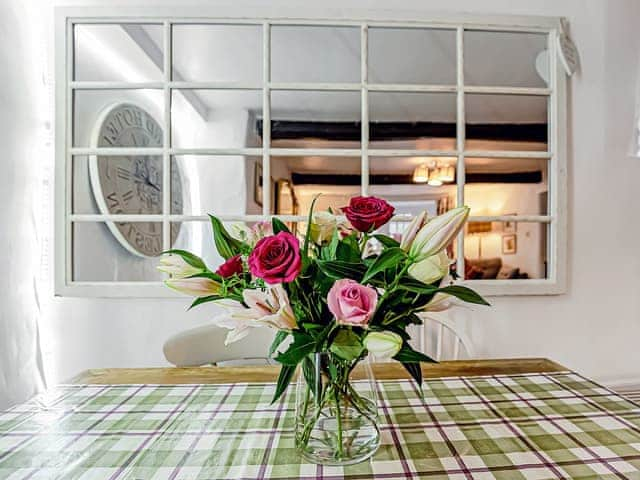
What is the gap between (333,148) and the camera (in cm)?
160

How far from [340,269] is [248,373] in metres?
0.62

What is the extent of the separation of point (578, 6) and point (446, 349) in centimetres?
147

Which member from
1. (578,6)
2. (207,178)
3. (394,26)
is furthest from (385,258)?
(578,6)

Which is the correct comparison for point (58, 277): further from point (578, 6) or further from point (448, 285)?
point (578, 6)

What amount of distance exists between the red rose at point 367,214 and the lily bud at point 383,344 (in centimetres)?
16

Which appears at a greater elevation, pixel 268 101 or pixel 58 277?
pixel 268 101

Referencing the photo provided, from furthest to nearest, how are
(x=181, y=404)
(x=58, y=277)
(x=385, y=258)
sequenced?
(x=58, y=277) → (x=181, y=404) → (x=385, y=258)

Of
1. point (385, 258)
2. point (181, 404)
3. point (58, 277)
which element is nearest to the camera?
point (385, 258)

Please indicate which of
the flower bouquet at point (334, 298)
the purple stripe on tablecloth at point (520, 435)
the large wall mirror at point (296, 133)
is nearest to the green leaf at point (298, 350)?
the flower bouquet at point (334, 298)

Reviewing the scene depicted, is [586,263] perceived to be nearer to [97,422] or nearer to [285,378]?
[285,378]

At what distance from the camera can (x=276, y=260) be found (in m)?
0.51

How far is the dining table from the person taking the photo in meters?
0.61

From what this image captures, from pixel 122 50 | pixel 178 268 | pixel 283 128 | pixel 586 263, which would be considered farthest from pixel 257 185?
pixel 586 263

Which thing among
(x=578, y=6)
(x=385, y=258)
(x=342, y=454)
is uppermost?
(x=578, y=6)
